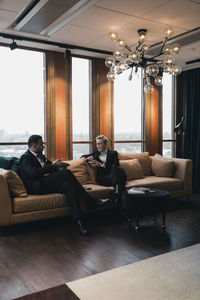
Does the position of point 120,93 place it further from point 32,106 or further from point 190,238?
point 190,238

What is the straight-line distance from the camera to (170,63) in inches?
145

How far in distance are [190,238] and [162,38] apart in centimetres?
306

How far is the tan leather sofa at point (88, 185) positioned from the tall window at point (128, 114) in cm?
54

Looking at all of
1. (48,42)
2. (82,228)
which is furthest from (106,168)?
(48,42)

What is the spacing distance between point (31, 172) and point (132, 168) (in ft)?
6.45

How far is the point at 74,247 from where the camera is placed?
10.4 ft

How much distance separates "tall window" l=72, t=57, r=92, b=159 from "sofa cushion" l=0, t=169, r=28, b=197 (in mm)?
1774

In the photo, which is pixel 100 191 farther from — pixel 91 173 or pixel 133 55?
pixel 133 55

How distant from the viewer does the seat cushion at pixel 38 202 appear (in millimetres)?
3625

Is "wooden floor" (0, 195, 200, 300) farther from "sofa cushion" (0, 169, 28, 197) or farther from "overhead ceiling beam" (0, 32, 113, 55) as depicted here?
"overhead ceiling beam" (0, 32, 113, 55)

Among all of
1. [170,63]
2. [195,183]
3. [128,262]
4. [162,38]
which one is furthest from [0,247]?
[195,183]

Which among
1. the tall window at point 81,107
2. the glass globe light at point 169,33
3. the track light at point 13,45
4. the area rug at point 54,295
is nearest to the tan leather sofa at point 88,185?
the tall window at point 81,107

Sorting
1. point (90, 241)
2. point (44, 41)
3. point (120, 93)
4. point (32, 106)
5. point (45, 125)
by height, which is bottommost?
point (90, 241)

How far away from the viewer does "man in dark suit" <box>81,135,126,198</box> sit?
4.40 metres
